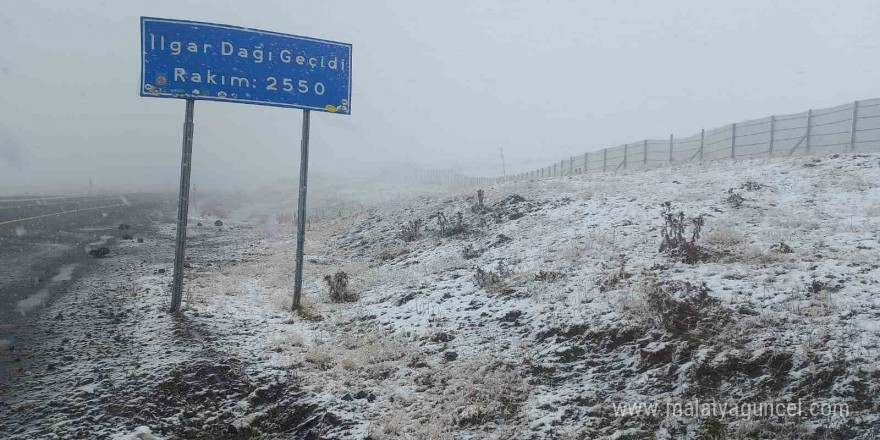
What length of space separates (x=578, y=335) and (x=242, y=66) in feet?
24.0

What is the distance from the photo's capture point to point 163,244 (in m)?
15.9

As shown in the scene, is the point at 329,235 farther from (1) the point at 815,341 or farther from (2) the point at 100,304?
(1) the point at 815,341

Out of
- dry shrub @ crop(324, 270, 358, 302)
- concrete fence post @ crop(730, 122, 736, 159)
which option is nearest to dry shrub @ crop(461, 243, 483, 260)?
dry shrub @ crop(324, 270, 358, 302)

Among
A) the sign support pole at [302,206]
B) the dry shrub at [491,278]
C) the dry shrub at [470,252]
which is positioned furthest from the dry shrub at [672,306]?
the sign support pole at [302,206]

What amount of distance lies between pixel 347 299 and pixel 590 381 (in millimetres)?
5737

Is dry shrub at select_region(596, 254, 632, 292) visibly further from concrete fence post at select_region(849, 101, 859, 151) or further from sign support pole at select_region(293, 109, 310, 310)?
concrete fence post at select_region(849, 101, 859, 151)

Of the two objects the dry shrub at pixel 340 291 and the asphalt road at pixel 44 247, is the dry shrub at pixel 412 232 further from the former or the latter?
the asphalt road at pixel 44 247

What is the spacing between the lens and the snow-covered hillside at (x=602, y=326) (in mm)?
4176

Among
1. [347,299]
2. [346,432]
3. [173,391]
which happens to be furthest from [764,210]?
[173,391]

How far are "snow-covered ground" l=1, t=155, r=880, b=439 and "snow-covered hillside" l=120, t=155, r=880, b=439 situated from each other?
0.9 inches

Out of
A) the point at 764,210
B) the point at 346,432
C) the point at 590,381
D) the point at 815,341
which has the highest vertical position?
the point at 764,210

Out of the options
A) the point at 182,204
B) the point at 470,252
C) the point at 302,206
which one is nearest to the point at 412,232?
the point at 470,252

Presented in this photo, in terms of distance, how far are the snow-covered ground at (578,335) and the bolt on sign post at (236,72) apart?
7.67ft

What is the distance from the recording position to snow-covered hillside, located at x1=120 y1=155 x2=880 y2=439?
164 inches
